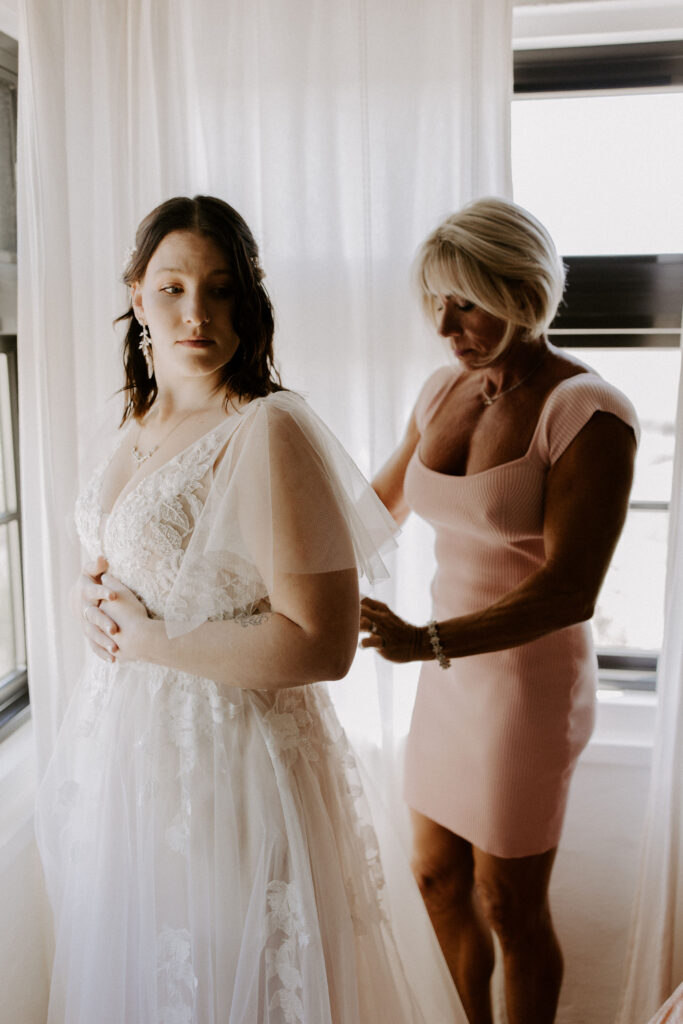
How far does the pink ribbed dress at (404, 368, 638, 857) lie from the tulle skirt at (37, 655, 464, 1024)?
0.32 metres

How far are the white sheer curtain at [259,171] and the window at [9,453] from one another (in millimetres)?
169

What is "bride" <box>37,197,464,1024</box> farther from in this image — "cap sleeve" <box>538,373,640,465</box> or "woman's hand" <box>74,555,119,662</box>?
"cap sleeve" <box>538,373,640,465</box>

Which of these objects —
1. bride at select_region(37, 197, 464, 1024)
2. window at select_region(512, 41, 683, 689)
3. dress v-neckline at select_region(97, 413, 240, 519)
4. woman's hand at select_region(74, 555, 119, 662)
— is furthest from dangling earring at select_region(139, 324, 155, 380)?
window at select_region(512, 41, 683, 689)

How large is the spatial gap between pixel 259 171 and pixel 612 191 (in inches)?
32.7

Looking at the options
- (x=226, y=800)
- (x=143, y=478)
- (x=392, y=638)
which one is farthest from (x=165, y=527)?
(x=392, y=638)

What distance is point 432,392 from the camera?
5.17ft

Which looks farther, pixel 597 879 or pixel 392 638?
pixel 597 879

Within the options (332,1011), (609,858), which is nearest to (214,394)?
(332,1011)

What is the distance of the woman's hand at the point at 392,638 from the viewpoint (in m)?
1.42

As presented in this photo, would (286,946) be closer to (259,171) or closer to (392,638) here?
(392,638)

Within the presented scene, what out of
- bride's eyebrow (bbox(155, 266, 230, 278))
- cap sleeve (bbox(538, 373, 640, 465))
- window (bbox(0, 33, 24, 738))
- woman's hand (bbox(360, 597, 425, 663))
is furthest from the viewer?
window (bbox(0, 33, 24, 738))

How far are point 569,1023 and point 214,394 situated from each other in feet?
5.41

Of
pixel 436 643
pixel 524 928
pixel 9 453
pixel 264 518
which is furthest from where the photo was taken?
pixel 9 453

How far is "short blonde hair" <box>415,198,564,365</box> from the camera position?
1.36 m
